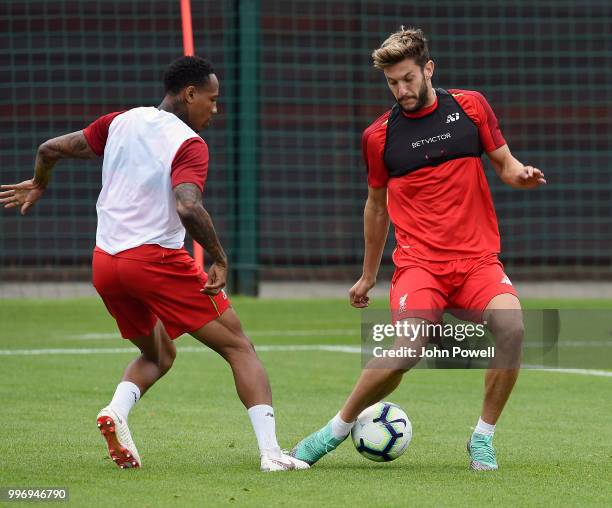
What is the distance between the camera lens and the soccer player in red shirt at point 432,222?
19.1ft

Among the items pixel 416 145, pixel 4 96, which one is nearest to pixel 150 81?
pixel 4 96

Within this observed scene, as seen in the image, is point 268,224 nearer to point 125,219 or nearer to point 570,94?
point 570,94

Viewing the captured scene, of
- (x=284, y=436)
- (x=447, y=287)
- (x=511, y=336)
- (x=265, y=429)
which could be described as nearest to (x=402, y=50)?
(x=447, y=287)

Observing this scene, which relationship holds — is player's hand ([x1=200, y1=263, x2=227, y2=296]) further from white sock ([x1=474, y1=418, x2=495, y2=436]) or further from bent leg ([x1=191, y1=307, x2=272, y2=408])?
white sock ([x1=474, y1=418, x2=495, y2=436])

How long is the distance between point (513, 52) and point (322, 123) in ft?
8.93

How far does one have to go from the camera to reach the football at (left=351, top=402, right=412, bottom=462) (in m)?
5.94

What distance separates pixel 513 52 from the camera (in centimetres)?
1805

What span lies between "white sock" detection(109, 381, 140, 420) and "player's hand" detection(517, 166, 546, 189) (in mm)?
1949

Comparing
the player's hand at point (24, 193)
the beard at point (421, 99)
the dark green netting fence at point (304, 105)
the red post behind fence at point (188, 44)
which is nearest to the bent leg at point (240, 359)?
the player's hand at point (24, 193)

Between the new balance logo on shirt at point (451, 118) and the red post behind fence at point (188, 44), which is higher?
the new balance logo on shirt at point (451, 118)

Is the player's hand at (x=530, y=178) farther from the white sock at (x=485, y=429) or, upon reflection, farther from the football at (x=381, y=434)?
the football at (x=381, y=434)

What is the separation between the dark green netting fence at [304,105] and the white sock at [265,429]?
10.3 metres

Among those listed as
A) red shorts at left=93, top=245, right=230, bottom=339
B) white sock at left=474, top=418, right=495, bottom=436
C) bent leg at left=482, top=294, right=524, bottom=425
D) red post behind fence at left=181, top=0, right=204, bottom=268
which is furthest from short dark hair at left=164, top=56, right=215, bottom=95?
red post behind fence at left=181, top=0, right=204, bottom=268

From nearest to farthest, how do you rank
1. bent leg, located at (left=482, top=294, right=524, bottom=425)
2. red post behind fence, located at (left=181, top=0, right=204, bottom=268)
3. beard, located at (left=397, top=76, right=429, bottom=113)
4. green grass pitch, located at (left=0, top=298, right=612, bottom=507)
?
green grass pitch, located at (left=0, top=298, right=612, bottom=507), bent leg, located at (left=482, top=294, right=524, bottom=425), beard, located at (left=397, top=76, right=429, bottom=113), red post behind fence, located at (left=181, top=0, right=204, bottom=268)
